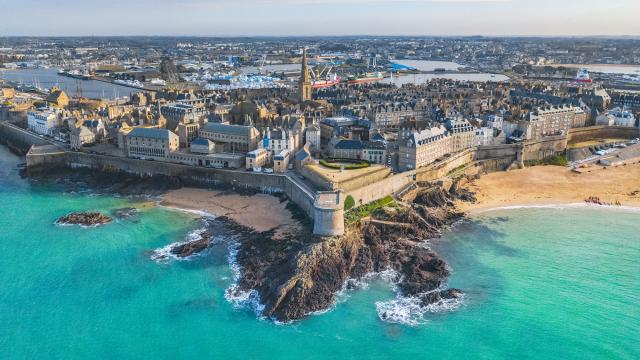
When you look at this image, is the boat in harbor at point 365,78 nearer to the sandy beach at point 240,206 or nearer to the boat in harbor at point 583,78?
the boat in harbor at point 583,78

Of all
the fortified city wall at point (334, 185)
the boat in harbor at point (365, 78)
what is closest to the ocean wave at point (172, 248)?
the fortified city wall at point (334, 185)

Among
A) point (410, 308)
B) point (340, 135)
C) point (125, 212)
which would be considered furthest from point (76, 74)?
point (410, 308)

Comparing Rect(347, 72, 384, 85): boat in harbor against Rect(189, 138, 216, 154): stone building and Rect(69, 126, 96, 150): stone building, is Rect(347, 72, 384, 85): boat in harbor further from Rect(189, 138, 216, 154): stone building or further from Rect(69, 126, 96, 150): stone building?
Rect(189, 138, 216, 154): stone building

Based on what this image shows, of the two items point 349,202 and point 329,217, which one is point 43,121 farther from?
point 329,217

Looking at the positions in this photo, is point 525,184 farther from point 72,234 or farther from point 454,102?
point 72,234

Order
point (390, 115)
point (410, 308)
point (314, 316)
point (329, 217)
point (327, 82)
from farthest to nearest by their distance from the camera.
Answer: point (327, 82) → point (390, 115) → point (329, 217) → point (410, 308) → point (314, 316)

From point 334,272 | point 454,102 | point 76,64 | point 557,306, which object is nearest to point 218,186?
point 334,272

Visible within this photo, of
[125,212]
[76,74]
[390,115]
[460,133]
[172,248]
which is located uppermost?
[76,74]
